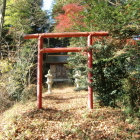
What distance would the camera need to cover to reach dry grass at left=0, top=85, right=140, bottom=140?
3.57m

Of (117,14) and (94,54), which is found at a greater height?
(117,14)

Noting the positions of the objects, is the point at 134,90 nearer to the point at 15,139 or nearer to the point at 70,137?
the point at 70,137

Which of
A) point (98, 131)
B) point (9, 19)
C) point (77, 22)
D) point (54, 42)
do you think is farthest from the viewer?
point (54, 42)

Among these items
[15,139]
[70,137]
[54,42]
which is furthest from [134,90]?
[54,42]

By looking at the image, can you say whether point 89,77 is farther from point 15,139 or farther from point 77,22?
point 77,22

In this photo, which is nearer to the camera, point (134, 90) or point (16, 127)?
point (16, 127)

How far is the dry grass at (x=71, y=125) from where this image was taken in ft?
11.7

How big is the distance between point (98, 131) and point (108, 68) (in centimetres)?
223

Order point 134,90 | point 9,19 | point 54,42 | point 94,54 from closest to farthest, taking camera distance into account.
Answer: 1. point 134,90
2. point 94,54
3. point 9,19
4. point 54,42

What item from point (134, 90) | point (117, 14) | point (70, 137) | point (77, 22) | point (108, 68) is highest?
point (77, 22)

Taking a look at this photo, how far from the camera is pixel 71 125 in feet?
13.6

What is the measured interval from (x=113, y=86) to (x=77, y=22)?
16.0 feet

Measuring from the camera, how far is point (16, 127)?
392cm

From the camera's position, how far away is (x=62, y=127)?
4062 millimetres
